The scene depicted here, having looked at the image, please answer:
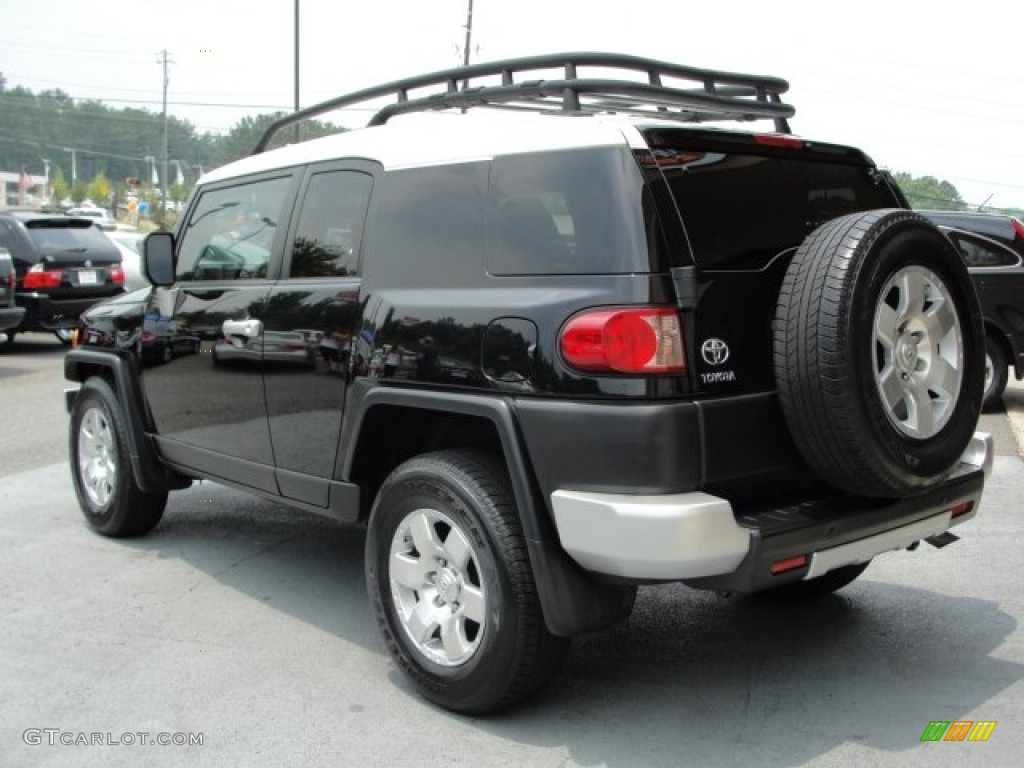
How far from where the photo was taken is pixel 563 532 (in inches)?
123

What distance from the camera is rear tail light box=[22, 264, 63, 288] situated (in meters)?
13.4

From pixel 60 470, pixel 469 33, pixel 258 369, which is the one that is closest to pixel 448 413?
pixel 258 369

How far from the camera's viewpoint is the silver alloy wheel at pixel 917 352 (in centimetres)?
326

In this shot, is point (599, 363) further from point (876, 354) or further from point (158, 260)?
point (158, 260)

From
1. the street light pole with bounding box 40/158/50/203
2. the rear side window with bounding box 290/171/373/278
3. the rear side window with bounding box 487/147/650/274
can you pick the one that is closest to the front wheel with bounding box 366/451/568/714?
the rear side window with bounding box 487/147/650/274

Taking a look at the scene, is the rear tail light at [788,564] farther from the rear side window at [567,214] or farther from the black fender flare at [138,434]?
the black fender flare at [138,434]

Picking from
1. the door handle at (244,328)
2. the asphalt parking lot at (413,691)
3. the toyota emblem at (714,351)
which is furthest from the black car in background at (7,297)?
the toyota emblem at (714,351)

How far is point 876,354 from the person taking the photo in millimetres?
3234

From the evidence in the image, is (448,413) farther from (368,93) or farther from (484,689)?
(368,93)

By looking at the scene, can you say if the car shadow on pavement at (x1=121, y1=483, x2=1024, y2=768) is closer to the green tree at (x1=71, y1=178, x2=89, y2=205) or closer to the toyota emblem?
the toyota emblem

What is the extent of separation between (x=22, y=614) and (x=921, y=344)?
389cm

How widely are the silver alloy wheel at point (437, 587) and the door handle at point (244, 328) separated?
1275 mm

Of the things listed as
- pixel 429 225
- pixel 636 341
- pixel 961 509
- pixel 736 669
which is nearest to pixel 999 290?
pixel 961 509

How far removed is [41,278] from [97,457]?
342 inches
